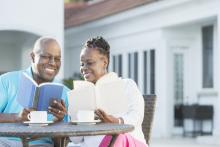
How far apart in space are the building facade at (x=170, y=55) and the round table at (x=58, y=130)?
1039 cm

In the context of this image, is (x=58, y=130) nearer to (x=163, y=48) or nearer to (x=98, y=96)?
(x=98, y=96)

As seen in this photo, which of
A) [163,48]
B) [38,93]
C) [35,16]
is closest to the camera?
[38,93]

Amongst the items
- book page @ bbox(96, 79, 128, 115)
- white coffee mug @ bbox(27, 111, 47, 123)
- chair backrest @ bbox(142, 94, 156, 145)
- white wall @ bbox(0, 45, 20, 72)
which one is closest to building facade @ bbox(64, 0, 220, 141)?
white wall @ bbox(0, 45, 20, 72)

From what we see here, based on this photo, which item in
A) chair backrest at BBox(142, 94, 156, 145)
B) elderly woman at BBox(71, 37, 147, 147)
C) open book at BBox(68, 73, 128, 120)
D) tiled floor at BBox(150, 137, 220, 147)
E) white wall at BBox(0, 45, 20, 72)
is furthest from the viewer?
white wall at BBox(0, 45, 20, 72)

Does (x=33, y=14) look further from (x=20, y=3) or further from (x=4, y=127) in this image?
(x=4, y=127)

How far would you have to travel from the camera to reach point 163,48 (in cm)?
1503

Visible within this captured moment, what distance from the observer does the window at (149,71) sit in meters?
15.6

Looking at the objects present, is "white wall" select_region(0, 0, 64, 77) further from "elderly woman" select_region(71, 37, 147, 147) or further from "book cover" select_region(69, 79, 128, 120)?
"book cover" select_region(69, 79, 128, 120)

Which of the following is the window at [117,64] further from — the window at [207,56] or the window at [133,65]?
the window at [207,56]

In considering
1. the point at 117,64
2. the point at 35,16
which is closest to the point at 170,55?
the point at 117,64

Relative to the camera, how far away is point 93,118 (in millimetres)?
4047

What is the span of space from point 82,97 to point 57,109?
185 millimetres

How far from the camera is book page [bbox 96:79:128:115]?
4156 mm

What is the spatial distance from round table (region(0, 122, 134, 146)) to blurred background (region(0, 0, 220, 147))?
9.19 meters
